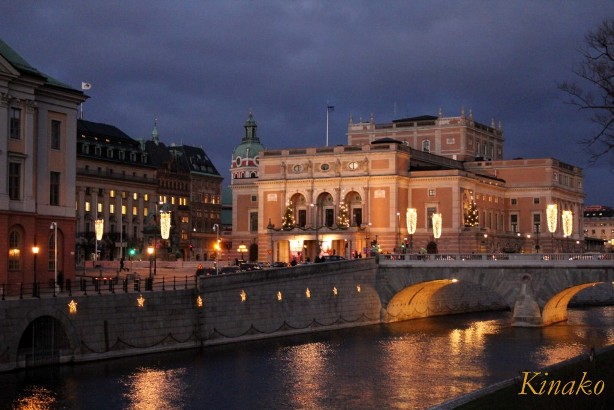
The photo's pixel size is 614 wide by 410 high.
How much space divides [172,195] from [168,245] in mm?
68691

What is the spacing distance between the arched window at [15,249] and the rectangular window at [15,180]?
7.56ft

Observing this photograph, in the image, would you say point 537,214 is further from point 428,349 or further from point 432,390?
point 432,390

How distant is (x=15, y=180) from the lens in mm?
68188

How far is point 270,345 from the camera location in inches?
2891

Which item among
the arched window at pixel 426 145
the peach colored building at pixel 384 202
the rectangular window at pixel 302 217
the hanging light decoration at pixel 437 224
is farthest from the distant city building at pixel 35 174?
the arched window at pixel 426 145

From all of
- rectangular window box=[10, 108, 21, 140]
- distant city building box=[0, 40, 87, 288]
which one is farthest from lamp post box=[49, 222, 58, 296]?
rectangular window box=[10, 108, 21, 140]

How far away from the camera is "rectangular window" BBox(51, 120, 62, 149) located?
72.0 m

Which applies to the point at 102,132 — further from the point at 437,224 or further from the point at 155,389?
the point at 155,389

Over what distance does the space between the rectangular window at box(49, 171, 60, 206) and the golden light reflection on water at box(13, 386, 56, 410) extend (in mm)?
21823

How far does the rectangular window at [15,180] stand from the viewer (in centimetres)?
6762

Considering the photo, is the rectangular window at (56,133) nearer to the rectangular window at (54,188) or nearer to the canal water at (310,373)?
the rectangular window at (54,188)

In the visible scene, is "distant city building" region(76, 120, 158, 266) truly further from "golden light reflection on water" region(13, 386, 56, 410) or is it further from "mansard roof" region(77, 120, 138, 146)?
"golden light reflection on water" region(13, 386, 56, 410)

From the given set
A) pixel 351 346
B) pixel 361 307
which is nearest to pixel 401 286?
pixel 361 307

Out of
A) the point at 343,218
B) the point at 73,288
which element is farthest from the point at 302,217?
the point at 73,288
